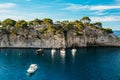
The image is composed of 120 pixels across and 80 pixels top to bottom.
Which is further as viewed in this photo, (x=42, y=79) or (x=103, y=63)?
(x=103, y=63)

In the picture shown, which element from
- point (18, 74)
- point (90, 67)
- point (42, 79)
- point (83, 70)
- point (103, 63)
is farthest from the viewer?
point (103, 63)

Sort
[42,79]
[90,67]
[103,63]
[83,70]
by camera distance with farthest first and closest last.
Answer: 1. [103,63]
2. [90,67]
3. [83,70]
4. [42,79]

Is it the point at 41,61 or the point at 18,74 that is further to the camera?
the point at 41,61

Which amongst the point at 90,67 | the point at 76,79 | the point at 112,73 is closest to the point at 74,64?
the point at 90,67

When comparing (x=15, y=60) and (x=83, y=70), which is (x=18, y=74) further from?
(x=15, y=60)

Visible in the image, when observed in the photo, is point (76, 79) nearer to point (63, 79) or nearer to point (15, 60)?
point (63, 79)

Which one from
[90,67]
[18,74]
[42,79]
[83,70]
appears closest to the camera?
[42,79]

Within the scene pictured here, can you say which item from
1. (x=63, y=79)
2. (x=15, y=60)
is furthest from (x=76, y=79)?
(x=15, y=60)

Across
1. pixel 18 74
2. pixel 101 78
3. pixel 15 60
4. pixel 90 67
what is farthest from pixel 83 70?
pixel 15 60

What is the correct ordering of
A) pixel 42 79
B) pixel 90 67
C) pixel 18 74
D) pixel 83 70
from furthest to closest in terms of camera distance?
pixel 90 67 < pixel 83 70 < pixel 18 74 < pixel 42 79
